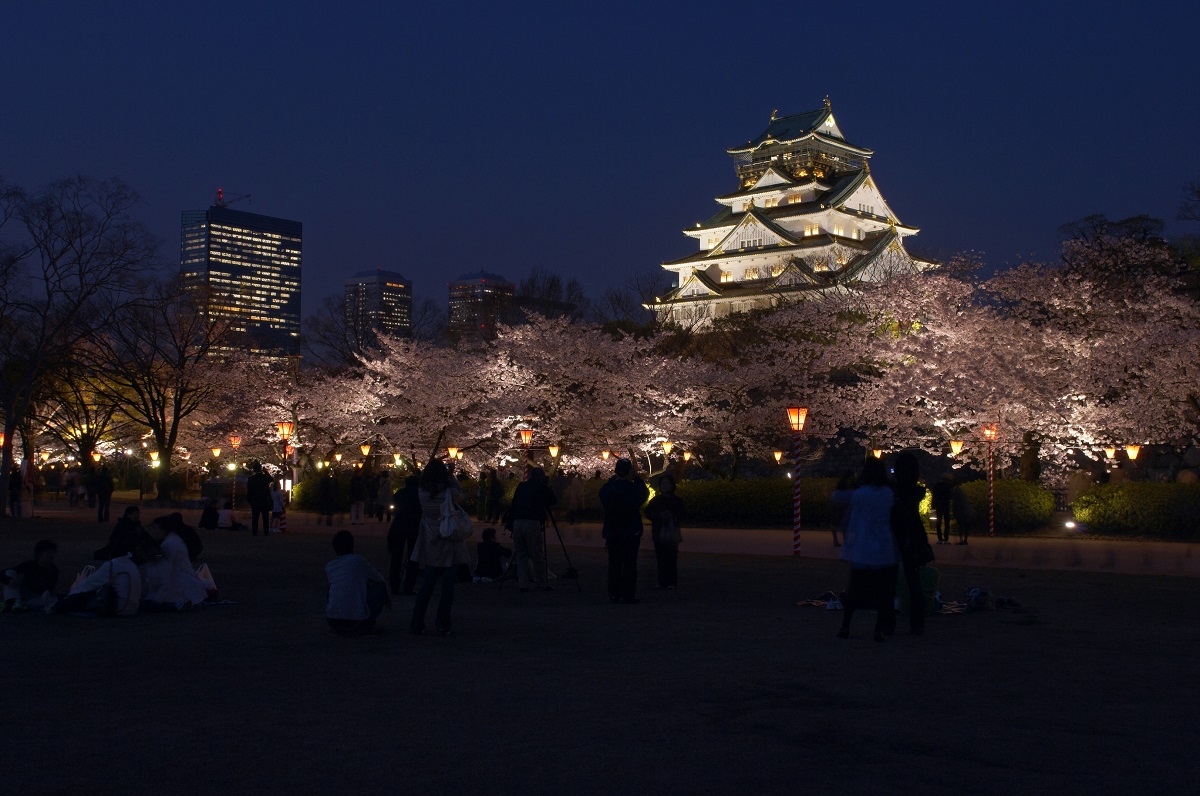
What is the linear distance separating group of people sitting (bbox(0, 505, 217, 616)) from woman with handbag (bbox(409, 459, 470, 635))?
10.5 ft

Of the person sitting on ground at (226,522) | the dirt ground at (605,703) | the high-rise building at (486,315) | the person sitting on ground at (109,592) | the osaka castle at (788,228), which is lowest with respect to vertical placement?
the dirt ground at (605,703)

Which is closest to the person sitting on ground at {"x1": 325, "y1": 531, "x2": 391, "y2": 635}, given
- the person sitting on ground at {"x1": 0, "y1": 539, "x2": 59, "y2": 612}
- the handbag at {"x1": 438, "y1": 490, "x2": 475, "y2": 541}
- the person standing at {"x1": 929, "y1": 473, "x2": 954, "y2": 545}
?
the handbag at {"x1": 438, "y1": 490, "x2": 475, "y2": 541}

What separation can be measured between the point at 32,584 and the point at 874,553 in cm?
892

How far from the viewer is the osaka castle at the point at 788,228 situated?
67625 millimetres

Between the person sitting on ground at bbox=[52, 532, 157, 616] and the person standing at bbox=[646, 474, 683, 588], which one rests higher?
the person standing at bbox=[646, 474, 683, 588]

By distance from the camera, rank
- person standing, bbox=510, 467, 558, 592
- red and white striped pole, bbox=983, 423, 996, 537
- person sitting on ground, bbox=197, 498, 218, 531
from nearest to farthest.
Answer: person standing, bbox=510, 467, 558, 592 < red and white striped pole, bbox=983, 423, 996, 537 < person sitting on ground, bbox=197, 498, 218, 531

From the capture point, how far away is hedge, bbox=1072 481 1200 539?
2619 centimetres

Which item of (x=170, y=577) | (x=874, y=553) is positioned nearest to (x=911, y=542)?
(x=874, y=553)

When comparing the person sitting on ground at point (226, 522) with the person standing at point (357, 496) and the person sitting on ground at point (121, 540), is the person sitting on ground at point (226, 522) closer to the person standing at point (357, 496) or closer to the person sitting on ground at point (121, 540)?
the person standing at point (357, 496)

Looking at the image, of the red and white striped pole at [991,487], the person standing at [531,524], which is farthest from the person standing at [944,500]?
the person standing at [531,524]

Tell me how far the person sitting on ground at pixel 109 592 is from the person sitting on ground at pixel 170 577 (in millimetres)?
265

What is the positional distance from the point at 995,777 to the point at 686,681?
2.96 m

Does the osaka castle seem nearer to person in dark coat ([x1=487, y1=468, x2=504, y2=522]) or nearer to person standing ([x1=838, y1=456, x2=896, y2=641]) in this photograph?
person in dark coat ([x1=487, y1=468, x2=504, y2=522])

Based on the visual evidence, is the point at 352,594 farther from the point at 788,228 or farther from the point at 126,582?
the point at 788,228
